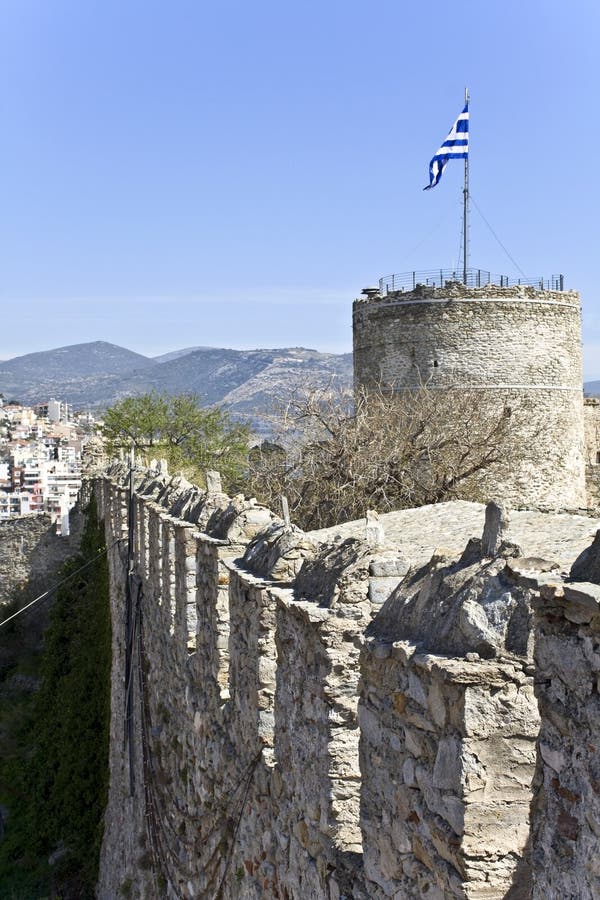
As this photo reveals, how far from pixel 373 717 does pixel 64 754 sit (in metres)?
13.8

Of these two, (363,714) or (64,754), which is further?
(64,754)

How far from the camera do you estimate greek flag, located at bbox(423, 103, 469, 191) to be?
2512 cm

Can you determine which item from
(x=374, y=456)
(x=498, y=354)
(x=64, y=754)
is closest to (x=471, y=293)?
(x=498, y=354)

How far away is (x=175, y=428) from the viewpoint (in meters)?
32.5

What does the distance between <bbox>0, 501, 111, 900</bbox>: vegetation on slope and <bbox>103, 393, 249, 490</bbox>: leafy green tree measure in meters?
7.98

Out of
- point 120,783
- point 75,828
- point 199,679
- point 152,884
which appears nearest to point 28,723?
point 75,828

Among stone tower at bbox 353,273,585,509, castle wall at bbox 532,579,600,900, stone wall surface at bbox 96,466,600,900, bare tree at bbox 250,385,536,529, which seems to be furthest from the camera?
stone tower at bbox 353,273,585,509

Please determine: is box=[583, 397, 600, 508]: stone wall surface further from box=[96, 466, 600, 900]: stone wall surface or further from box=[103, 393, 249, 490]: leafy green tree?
box=[96, 466, 600, 900]: stone wall surface

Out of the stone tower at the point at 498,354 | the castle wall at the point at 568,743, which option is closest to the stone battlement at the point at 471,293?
the stone tower at the point at 498,354

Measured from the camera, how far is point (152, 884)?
28.5 ft

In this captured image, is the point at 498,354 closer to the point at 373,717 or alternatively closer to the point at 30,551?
the point at 30,551

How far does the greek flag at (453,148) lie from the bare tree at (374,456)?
692 cm

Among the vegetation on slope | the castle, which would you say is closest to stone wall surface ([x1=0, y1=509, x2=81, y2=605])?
the vegetation on slope

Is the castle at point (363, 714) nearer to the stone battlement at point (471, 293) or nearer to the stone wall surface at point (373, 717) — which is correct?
the stone wall surface at point (373, 717)
